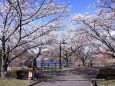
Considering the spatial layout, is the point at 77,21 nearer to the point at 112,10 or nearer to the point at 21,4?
the point at 21,4

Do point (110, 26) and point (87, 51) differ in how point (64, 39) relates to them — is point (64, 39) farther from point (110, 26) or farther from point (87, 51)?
point (110, 26)

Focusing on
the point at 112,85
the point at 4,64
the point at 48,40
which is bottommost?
the point at 112,85

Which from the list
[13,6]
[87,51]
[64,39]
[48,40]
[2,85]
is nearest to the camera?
[2,85]

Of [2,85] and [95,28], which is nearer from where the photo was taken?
[2,85]

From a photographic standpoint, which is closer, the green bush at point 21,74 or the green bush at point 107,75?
the green bush at point 107,75

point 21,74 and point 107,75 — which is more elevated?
point 21,74

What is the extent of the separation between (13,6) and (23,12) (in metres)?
1.81

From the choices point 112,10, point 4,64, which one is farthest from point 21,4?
point 112,10

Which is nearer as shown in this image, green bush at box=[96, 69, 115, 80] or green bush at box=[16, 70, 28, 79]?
green bush at box=[96, 69, 115, 80]

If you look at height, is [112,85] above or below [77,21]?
below

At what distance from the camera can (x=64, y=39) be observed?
54.5m

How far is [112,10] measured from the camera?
2128 centimetres

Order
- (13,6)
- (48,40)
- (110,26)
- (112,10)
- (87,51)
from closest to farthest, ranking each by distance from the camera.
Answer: (112,10), (13,6), (110,26), (48,40), (87,51)

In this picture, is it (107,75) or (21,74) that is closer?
(107,75)
